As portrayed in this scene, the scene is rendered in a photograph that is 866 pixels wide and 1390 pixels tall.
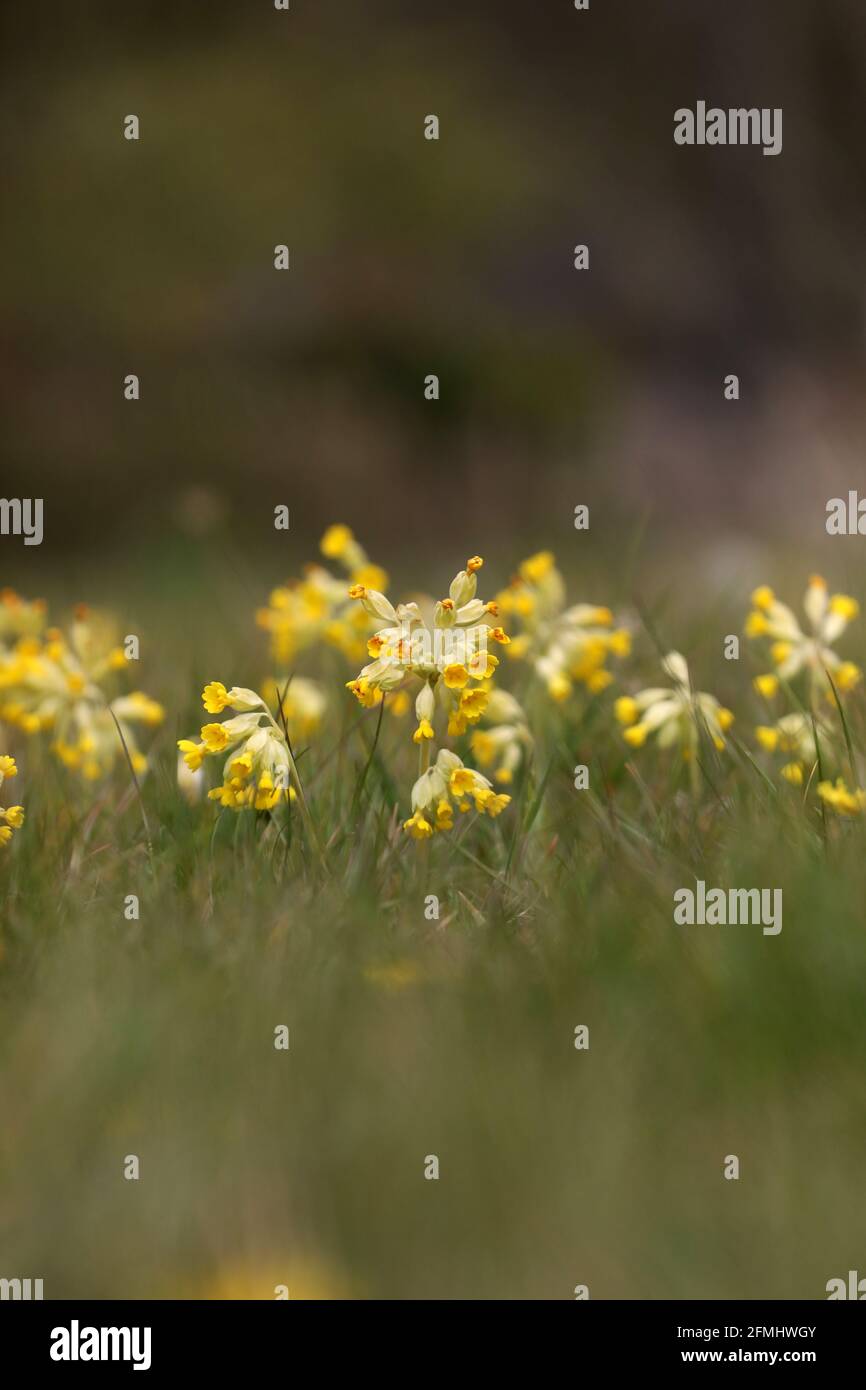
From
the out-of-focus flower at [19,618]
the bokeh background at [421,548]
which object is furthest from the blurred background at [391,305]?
the out-of-focus flower at [19,618]

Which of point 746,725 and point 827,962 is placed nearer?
point 827,962

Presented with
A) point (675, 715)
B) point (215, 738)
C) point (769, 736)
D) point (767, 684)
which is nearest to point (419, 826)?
point (215, 738)

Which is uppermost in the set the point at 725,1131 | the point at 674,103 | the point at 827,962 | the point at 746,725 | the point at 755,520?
the point at 674,103

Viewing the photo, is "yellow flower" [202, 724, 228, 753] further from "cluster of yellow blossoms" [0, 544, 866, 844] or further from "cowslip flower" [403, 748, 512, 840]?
"cowslip flower" [403, 748, 512, 840]

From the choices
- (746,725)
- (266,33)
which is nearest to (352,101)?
(266,33)

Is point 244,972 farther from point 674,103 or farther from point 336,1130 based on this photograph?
point 674,103

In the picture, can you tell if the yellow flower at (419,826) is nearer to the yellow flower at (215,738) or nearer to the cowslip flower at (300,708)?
the yellow flower at (215,738)

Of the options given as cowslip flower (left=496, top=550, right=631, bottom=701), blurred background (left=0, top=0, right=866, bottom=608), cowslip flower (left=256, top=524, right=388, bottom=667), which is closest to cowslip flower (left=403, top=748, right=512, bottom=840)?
cowslip flower (left=496, top=550, right=631, bottom=701)
